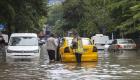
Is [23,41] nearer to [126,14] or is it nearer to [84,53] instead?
[84,53]

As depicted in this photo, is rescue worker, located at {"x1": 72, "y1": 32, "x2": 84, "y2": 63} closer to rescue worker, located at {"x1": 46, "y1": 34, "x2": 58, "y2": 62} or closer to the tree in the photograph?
rescue worker, located at {"x1": 46, "y1": 34, "x2": 58, "y2": 62}

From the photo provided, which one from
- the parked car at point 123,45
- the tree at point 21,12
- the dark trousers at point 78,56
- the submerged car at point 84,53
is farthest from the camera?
the parked car at point 123,45

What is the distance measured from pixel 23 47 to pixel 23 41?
107 cm

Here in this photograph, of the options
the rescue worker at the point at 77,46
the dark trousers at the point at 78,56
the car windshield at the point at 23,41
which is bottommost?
the dark trousers at the point at 78,56

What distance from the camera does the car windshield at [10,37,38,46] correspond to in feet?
97.4

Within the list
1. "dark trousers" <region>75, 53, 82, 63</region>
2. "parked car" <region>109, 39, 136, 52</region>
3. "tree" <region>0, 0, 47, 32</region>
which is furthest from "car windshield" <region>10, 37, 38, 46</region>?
"parked car" <region>109, 39, 136, 52</region>

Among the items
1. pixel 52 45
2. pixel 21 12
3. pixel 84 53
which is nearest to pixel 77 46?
pixel 84 53

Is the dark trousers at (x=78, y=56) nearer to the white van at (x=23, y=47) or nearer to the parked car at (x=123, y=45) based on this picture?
the white van at (x=23, y=47)

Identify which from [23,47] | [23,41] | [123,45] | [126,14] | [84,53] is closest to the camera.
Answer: [84,53]

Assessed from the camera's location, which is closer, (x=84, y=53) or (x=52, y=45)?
(x=84, y=53)

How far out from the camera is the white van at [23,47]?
28.3 meters

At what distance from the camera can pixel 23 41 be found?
98.1 ft

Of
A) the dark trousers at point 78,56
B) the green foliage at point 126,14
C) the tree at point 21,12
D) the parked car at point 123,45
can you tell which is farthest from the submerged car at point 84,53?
the parked car at point 123,45

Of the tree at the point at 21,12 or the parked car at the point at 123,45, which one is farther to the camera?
the parked car at the point at 123,45
